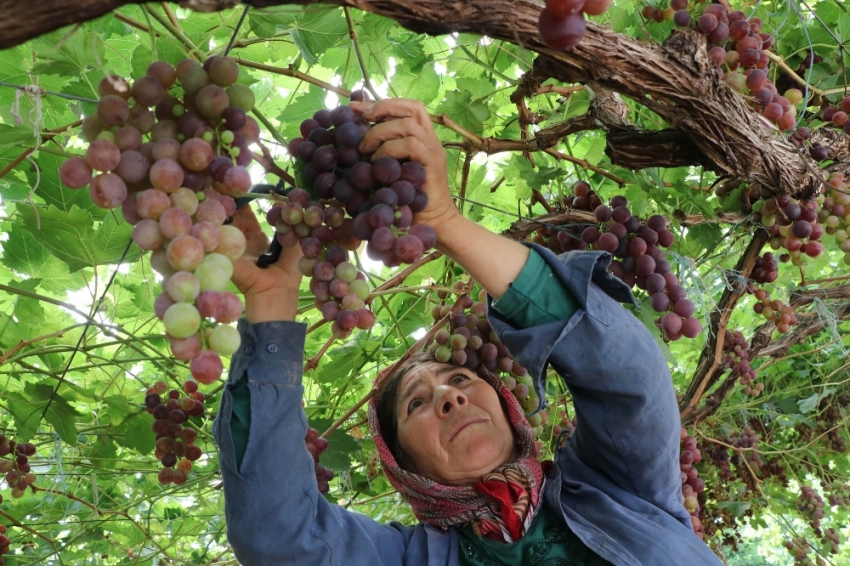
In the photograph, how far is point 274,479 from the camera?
1.33 meters

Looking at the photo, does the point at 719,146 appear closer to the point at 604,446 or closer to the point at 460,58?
the point at 604,446

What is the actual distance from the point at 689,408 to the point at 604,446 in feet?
4.05

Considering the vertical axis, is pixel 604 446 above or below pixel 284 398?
below

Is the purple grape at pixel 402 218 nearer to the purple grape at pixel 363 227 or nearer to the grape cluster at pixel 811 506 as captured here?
the purple grape at pixel 363 227

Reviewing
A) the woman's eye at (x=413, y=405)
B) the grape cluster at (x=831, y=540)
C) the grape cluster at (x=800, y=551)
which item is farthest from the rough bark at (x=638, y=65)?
the grape cluster at (x=831, y=540)

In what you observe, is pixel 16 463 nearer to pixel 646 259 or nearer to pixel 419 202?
pixel 419 202

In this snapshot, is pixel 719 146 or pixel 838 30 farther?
pixel 838 30

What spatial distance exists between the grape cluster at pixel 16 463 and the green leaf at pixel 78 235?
2.59ft

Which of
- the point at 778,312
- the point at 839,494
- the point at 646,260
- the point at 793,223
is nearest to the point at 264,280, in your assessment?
the point at 646,260

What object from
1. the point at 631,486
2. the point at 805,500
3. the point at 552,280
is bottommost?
the point at 805,500

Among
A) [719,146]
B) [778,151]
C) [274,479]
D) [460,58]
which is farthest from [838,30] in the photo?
[274,479]

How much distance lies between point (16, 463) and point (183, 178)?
68.1 inches

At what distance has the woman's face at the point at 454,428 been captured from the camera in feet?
5.40

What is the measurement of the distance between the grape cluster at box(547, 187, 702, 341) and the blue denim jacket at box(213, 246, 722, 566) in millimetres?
180
